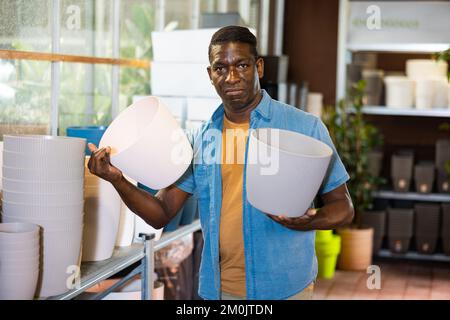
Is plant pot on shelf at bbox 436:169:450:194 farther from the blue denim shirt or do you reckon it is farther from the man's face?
the man's face

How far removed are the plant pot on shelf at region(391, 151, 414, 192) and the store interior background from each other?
0.55 metres

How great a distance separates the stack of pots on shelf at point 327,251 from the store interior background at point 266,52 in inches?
2.8

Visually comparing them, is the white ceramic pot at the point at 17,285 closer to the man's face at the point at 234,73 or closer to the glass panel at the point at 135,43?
the man's face at the point at 234,73

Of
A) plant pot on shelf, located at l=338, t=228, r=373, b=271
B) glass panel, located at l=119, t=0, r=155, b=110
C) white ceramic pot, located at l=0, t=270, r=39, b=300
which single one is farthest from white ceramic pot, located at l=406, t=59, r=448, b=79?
white ceramic pot, located at l=0, t=270, r=39, b=300

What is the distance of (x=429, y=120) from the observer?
5988 mm

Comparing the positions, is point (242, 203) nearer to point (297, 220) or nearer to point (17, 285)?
point (297, 220)

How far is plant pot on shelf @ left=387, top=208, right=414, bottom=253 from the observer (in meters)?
5.54

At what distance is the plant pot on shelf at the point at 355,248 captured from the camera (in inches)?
209

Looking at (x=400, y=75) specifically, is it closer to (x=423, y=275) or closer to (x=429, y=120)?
(x=429, y=120)

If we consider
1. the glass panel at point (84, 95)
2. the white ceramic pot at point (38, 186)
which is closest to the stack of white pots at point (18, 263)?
the white ceramic pot at point (38, 186)

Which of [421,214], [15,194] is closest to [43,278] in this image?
[15,194]

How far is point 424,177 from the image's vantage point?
18.1 feet

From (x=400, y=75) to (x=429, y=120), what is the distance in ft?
1.63

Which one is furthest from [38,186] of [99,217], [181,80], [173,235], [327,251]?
[327,251]
